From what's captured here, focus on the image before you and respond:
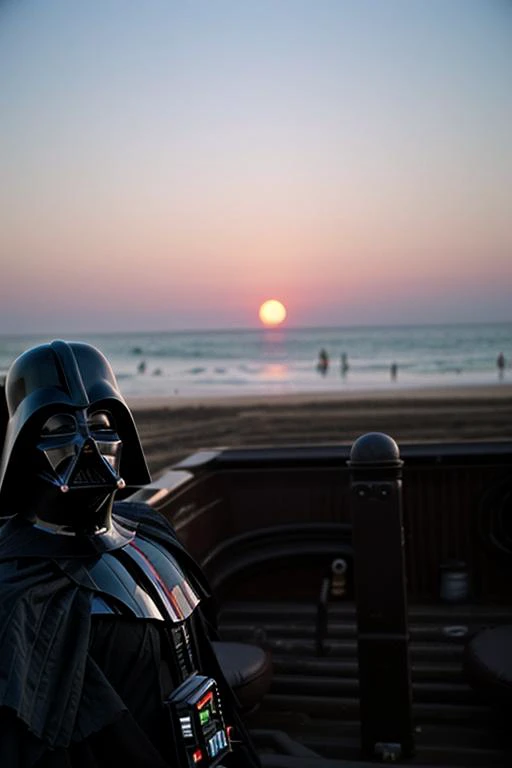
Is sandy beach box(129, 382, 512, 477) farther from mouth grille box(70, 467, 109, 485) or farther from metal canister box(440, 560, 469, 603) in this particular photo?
mouth grille box(70, 467, 109, 485)

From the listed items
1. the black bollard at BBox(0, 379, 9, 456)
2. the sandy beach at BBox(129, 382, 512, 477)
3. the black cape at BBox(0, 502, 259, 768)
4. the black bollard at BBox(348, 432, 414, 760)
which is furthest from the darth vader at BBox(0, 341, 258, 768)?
the sandy beach at BBox(129, 382, 512, 477)

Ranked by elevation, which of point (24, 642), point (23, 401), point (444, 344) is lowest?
point (444, 344)

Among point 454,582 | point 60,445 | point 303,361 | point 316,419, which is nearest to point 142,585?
point 60,445

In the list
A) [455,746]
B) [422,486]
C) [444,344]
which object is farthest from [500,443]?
[444,344]

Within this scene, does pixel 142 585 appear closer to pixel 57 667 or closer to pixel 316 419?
pixel 57 667

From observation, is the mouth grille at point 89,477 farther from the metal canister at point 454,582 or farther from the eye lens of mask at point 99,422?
the metal canister at point 454,582

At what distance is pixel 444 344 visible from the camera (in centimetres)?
6469

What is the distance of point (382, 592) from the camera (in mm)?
3775

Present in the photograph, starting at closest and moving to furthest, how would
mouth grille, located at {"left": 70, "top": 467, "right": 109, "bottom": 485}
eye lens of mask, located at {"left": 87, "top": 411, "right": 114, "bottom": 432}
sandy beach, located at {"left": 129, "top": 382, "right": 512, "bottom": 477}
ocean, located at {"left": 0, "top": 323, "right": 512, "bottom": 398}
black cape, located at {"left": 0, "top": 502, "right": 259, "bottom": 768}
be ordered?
black cape, located at {"left": 0, "top": 502, "right": 259, "bottom": 768} → mouth grille, located at {"left": 70, "top": 467, "right": 109, "bottom": 485} → eye lens of mask, located at {"left": 87, "top": 411, "right": 114, "bottom": 432} → sandy beach, located at {"left": 129, "top": 382, "right": 512, "bottom": 477} → ocean, located at {"left": 0, "top": 323, "right": 512, "bottom": 398}

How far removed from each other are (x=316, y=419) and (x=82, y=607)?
25.8 metres

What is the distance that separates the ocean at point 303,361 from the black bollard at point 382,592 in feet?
90.3

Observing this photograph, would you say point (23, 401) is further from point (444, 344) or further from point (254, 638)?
point (444, 344)

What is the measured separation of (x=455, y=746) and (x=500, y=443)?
95.2 inches

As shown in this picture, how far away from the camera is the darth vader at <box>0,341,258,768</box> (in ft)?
5.98
